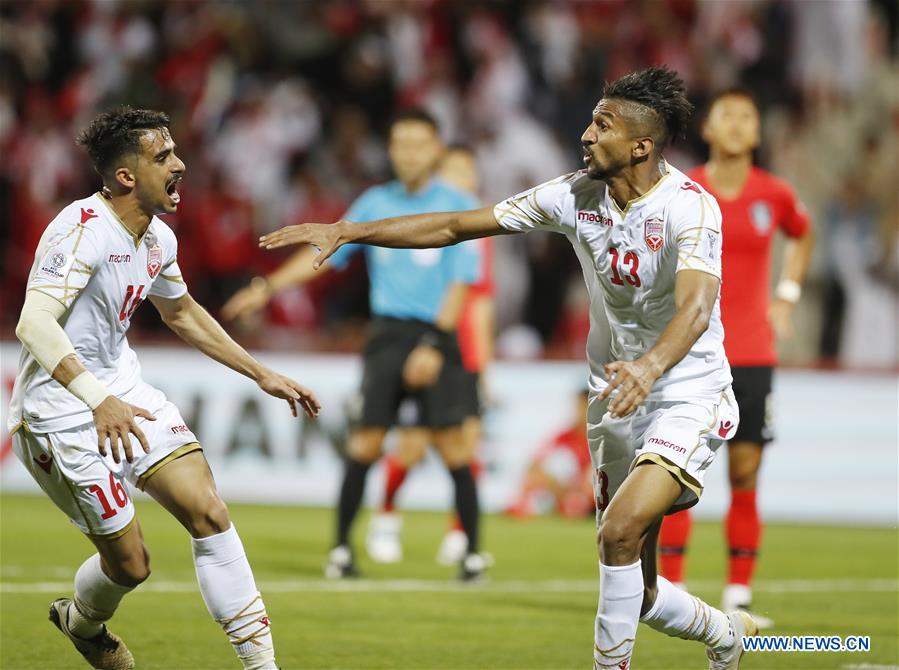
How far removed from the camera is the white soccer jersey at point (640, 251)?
5746 millimetres

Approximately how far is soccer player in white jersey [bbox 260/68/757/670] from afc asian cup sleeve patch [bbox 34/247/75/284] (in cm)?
78

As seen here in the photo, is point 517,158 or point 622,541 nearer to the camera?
point 622,541

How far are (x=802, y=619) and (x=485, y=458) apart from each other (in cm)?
610

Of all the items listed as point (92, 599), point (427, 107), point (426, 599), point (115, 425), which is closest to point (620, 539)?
point (115, 425)

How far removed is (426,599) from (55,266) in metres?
3.90

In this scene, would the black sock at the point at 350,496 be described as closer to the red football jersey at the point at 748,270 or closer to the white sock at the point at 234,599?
the red football jersey at the point at 748,270

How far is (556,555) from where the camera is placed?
11227 millimetres

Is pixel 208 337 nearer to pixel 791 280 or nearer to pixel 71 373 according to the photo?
pixel 71 373

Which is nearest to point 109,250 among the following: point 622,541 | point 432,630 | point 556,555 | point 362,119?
point 622,541

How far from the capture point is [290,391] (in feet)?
19.9

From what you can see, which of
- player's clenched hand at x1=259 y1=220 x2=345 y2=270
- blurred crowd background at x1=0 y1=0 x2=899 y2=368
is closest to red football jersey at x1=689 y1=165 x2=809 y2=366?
player's clenched hand at x1=259 y1=220 x2=345 y2=270

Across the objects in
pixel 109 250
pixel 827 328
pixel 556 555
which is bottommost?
pixel 556 555

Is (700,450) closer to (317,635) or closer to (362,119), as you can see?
(317,635)

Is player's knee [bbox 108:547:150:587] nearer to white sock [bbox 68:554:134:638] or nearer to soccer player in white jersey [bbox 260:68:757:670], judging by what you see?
white sock [bbox 68:554:134:638]
